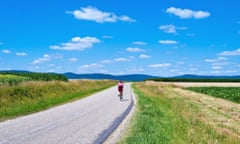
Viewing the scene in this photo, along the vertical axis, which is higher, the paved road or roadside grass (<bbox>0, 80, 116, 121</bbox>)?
roadside grass (<bbox>0, 80, 116, 121</bbox>)

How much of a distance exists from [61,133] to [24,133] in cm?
133

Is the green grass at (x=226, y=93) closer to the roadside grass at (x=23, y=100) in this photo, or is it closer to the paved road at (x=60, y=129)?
the roadside grass at (x=23, y=100)

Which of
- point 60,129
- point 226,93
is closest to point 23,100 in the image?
point 60,129

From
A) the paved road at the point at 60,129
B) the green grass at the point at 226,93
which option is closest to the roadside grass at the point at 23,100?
the paved road at the point at 60,129

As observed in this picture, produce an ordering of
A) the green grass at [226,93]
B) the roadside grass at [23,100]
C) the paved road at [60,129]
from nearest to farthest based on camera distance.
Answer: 1. the paved road at [60,129]
2. the roadside grass at [23,100]
3. the green grass at [226,93]

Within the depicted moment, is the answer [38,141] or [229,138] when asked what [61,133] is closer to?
[38,141]

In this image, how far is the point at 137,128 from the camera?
17.6 m

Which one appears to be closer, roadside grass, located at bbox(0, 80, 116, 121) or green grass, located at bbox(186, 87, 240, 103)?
roadside grass, located at bbox(0, 80, 116, 121)

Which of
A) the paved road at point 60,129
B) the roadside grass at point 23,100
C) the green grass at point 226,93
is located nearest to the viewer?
the paved road at point 60,129

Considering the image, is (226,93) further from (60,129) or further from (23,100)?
(60,129)

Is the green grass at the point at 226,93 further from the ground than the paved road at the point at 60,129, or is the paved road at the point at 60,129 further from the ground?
the green grass at the point at 226,93

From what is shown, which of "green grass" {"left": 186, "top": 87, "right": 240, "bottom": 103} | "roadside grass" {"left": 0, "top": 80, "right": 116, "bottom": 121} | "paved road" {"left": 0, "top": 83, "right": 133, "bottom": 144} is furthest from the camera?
"green grass" {"left": 186, "top": 87, "right": 240, "bottom": 103}

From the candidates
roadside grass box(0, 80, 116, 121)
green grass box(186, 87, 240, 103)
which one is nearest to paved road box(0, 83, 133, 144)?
roadside grass box(0, 80, 116, 121)

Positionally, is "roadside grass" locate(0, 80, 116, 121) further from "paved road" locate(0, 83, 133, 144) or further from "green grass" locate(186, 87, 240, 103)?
"green grass" locate(186, 87, 240, 103)
